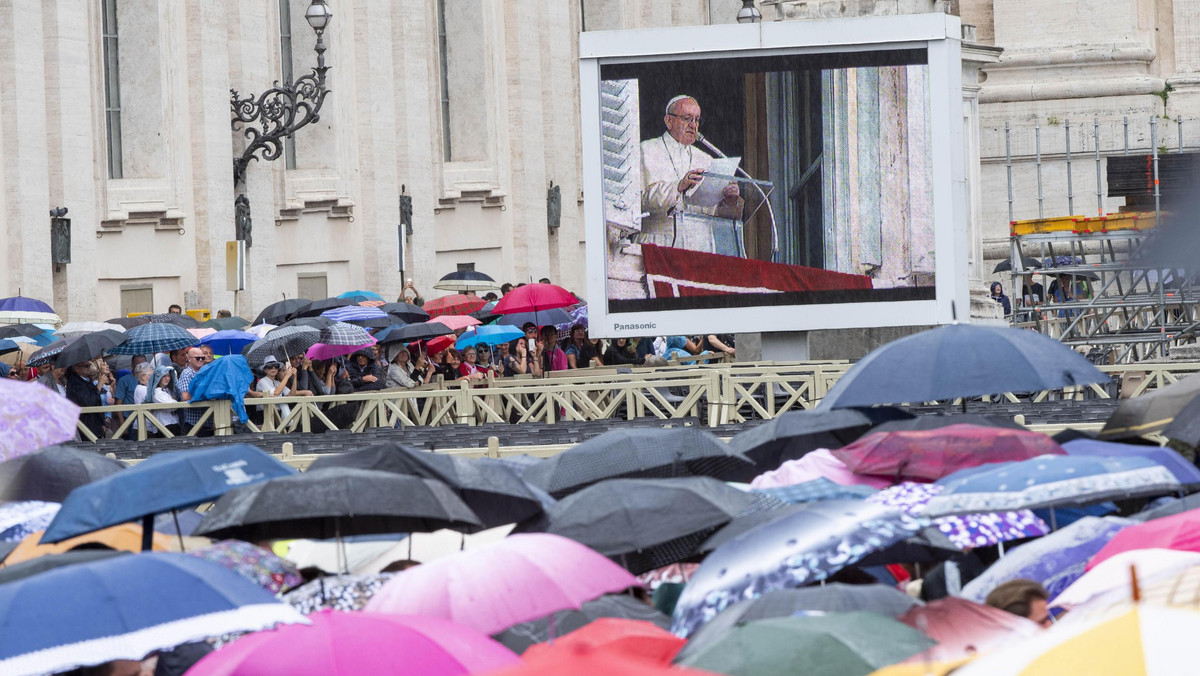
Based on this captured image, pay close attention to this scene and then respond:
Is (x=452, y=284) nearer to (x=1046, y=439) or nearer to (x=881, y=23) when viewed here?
(x=881, y=23)

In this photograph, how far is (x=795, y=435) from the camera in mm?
12375

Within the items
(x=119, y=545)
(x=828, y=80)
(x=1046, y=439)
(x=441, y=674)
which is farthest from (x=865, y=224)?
(x=441, y=674)

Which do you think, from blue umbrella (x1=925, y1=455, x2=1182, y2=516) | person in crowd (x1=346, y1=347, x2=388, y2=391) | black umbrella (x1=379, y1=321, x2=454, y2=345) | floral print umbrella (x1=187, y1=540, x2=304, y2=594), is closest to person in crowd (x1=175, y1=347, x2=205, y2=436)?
person in crowd (x1=346, y1=347, x2=388, y2=391)

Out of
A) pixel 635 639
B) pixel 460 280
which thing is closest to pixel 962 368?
pixel 635 639

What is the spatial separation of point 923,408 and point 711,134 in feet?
20.0

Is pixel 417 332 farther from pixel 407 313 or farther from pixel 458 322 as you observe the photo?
pixel 407 313

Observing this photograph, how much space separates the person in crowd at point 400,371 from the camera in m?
23.8

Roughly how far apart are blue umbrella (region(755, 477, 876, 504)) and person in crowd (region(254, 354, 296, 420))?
1110 cm

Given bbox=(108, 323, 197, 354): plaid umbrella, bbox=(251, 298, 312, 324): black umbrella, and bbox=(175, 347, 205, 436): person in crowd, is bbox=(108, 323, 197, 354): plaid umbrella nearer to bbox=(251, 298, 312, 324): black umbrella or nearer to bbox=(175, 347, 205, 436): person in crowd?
bbox=(175, 347, 205, 436): person in crowd

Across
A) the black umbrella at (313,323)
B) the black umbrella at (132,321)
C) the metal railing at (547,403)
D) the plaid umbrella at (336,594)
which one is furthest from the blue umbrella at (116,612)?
the black umbrella at (132,321)

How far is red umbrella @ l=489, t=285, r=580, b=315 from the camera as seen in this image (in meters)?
28.5

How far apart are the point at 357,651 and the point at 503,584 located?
141cm

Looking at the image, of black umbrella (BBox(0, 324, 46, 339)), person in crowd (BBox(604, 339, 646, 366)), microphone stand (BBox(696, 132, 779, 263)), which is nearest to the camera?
microphone stand (BBox(696, 132, 779, 263))

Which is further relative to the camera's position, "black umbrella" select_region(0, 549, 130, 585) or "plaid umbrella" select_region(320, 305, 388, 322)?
"plaid umbrella" select_region(320, 305, 388, 322)
